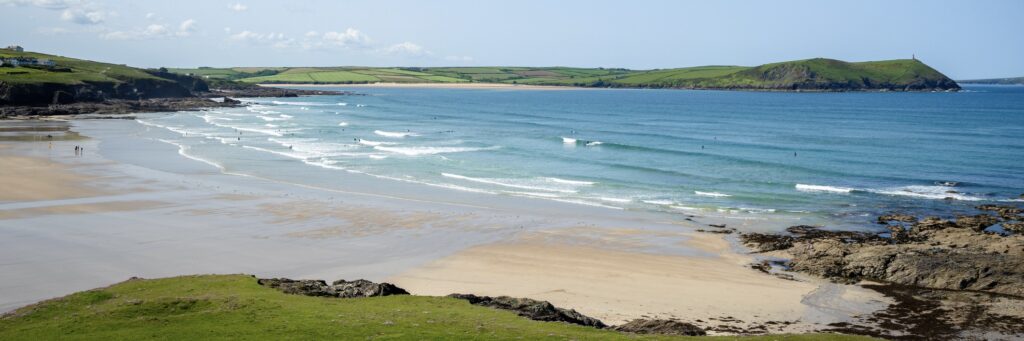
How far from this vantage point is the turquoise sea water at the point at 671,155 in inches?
1993

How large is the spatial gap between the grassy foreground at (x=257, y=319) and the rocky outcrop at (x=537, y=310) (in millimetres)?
665

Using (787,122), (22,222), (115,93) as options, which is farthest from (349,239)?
(115,93)

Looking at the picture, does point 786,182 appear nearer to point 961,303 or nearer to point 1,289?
point 961,303

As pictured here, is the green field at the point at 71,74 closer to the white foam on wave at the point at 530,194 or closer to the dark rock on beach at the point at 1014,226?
the white foam on wave at the point at 530,194

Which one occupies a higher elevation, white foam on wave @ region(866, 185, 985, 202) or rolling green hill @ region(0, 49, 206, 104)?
rolling green hill @ region(0, 49, 206, 104)

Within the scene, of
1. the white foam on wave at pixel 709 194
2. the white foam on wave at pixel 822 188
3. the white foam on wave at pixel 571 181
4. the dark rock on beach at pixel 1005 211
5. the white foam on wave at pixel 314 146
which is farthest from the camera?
the white foam on wave at pixel 314 146

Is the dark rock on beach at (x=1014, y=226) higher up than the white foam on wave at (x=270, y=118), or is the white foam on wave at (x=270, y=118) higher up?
the dark rock on beach at (x=1014, y=226)

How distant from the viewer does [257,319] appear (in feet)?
64.3

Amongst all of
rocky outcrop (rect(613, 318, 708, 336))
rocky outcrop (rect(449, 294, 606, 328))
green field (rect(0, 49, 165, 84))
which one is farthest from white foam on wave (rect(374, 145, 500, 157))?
green field (rect(0, 49, 165, 84))

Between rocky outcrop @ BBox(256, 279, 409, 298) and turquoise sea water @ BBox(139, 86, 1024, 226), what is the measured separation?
26.5m

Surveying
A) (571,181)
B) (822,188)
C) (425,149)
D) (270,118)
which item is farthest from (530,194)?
(270,118)

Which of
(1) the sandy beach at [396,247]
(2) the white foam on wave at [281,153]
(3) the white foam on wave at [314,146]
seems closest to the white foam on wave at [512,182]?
(1) the sandy beach at [396,247]

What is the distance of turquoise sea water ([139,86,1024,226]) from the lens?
5062 centimetres

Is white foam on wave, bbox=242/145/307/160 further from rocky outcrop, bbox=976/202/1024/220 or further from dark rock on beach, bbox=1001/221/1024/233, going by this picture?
dark rock on beach, bbox=1001/221/1024/233
